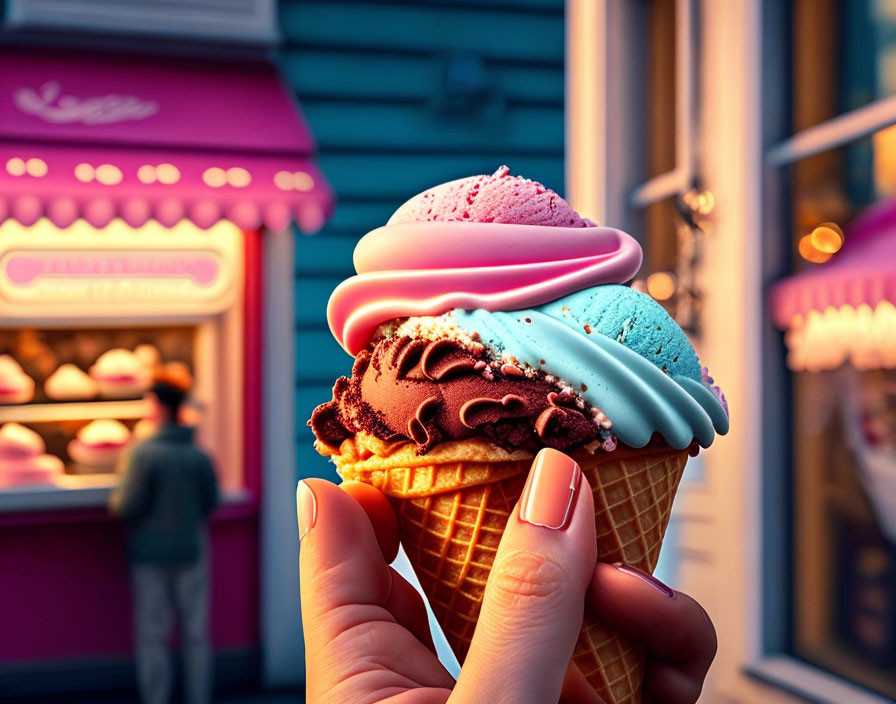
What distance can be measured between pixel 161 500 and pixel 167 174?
1.65 meters

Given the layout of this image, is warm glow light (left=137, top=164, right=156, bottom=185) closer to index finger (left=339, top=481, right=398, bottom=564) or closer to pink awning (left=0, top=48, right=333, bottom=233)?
pink awning (left=0, top=48, right=333, bottom=233)

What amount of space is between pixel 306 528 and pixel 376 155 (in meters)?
4.14

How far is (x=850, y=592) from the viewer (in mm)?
2684

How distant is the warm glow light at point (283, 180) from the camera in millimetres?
4551

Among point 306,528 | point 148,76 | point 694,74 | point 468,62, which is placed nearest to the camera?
point 306,528

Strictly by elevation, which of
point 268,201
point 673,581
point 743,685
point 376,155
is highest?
Answer: point 376,155

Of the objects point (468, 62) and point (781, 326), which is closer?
point (781, 326)

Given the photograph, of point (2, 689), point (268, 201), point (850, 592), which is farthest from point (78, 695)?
point (850, 592)

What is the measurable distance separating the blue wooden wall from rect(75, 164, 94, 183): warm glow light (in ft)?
3.97

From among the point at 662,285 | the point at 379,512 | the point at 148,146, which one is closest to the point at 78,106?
the point at 148,146

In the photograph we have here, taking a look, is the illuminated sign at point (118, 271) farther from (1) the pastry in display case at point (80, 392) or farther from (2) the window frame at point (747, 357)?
(2) the window frame at point (747, 357)

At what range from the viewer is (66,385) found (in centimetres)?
510

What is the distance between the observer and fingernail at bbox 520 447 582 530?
119 cm

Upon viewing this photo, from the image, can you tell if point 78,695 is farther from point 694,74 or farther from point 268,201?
point 694,74
